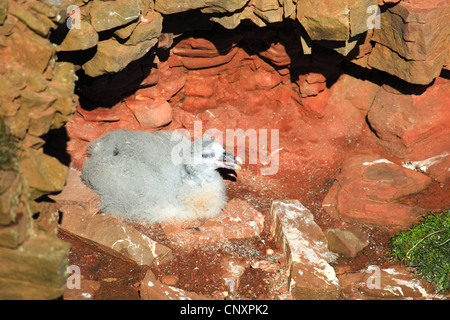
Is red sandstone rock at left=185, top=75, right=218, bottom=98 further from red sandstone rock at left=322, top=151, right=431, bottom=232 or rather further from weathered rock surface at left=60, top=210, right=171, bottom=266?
weathered rock surface at left=60, top=210, right=171, bottom=266

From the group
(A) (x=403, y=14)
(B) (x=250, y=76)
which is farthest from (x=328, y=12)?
(B) (x=250, y=76)

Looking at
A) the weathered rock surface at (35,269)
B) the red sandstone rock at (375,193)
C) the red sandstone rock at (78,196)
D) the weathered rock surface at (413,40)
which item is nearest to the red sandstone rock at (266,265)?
the red sandstone rock at (375,193)

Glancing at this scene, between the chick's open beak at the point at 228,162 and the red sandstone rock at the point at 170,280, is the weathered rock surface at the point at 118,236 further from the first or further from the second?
the chick's open beak at the point at 228,162

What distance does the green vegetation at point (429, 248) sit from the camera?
499 centimetres

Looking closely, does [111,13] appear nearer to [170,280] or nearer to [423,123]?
[170,280]

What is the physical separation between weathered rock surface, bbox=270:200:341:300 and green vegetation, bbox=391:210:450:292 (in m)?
0.95

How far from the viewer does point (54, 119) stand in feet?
13.7

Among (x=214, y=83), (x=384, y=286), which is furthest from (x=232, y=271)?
(x=214, y=83)

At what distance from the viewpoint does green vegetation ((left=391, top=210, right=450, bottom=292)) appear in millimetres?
4988

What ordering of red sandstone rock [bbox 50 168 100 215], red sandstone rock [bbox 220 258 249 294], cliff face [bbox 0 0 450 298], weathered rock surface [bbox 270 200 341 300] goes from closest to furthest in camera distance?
cliff face [bbox 0 0 450 298] < weathered rock surface [bbox 270 200 341 300] < red sandstone rock [bbox 220 258 249 294] < red sandstone rock [bbox 50 168 100 215]

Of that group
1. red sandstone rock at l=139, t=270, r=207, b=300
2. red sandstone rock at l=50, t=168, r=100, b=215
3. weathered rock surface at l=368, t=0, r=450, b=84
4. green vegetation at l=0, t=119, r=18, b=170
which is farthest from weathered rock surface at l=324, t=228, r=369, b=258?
green vegetation at l=0, t=119, r=18, b=170

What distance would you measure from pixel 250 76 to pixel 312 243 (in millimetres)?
3264

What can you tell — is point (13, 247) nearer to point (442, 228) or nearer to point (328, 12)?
point (328, 12)

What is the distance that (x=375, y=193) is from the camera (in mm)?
6039
